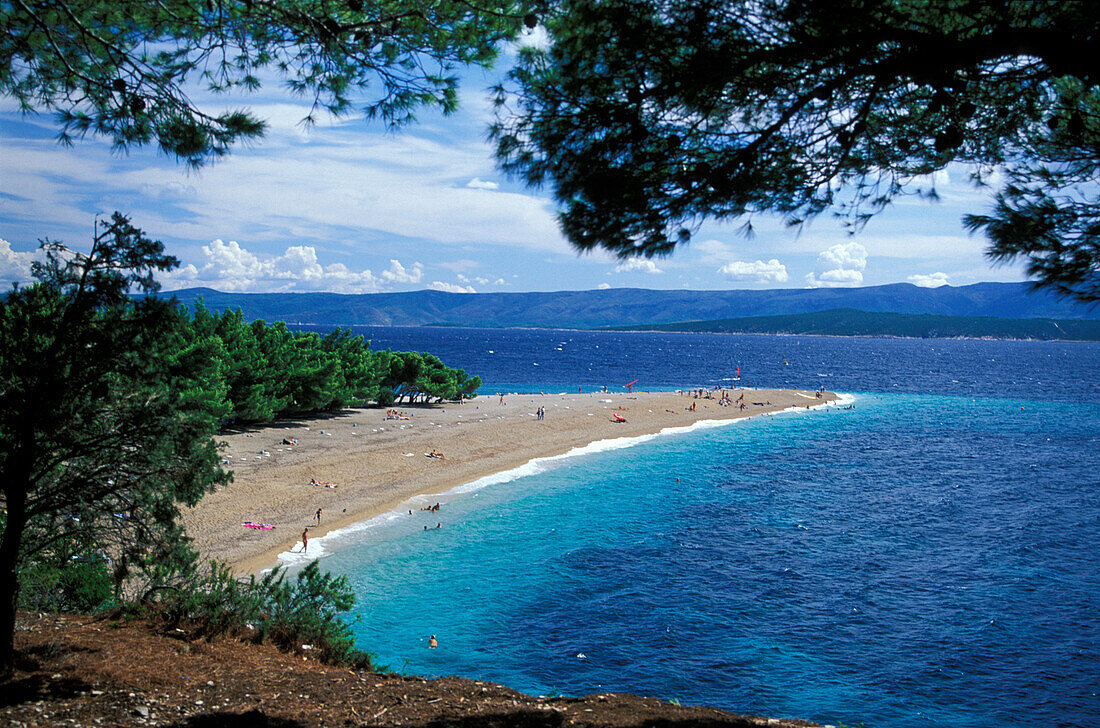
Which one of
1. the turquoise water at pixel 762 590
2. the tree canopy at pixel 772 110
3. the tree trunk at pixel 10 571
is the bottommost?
the turquoise water at pixel 762 590

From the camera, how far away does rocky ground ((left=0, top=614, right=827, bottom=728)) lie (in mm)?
5718

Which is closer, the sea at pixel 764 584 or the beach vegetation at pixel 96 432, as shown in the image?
the beach vegetation at pixel 96 432

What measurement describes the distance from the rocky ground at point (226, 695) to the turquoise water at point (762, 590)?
6335mm

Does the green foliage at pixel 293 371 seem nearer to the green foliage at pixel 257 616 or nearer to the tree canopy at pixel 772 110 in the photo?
the green foliage at pixel 257 616

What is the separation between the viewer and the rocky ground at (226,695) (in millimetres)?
5718

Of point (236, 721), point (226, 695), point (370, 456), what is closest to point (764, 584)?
point (226, 695)

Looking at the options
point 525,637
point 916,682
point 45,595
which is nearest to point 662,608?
point 525,637

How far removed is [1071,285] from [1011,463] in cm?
4287

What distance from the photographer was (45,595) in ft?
28.8

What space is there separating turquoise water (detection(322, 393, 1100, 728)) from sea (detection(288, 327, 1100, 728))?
0.08 metres

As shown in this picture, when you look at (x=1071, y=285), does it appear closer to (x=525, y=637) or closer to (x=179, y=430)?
(x=179, y=430)

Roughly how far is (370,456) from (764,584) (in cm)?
1920

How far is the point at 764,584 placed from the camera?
19719 mm

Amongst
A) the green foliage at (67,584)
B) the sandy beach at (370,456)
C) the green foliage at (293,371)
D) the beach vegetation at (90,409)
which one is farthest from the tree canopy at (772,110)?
the green foliage at (293,371)
